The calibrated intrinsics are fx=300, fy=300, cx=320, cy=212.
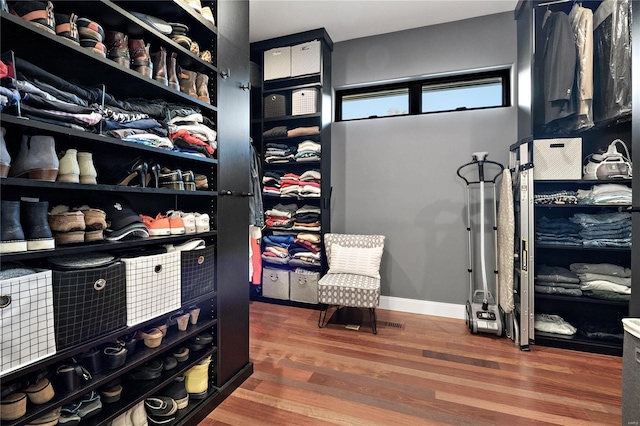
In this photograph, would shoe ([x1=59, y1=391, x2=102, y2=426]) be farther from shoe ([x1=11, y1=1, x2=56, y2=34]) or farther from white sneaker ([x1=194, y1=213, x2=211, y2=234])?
shoe ([x1=11, y1=1, x2=56, y2=34])

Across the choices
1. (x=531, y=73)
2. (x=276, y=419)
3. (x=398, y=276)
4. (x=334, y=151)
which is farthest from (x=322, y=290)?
(x=531, y=73)

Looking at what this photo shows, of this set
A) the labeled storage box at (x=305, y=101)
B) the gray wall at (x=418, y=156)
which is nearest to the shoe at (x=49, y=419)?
the gray wall at (x=418, y=156)

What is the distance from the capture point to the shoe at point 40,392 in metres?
0.95

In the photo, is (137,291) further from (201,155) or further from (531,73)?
(531,73)

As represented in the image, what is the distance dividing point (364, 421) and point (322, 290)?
4.02 feet

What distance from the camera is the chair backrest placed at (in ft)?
9.98

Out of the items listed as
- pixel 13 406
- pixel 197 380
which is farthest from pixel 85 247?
pixel 197 380

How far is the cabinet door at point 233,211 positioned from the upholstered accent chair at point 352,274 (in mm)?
952

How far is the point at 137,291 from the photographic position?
1229mm

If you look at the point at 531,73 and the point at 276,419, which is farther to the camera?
the point at 531,73

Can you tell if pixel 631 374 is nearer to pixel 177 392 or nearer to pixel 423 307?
pixel 177 392

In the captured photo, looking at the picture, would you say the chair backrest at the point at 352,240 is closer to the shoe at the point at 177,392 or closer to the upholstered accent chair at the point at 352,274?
the upholstered accent chair at the point at 352,274

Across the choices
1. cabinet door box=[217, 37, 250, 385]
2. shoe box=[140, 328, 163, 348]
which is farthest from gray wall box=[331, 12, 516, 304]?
→ shoe box=[140, 328, 163, 348]

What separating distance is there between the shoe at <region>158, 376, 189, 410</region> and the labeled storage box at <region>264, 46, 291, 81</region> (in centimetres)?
299
